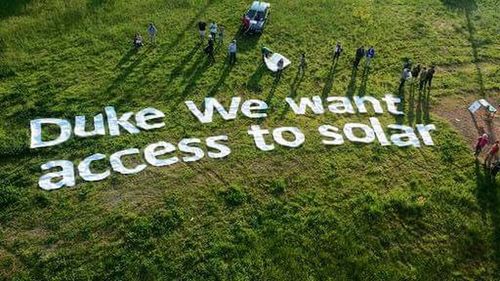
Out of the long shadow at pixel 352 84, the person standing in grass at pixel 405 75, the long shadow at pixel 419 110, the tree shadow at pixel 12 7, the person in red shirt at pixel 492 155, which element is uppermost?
the tree shadow at pixel 12 7

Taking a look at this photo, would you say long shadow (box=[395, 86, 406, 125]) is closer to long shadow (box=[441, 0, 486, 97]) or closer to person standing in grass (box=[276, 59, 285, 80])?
long shadow (box=[441, 0, 486, 97])

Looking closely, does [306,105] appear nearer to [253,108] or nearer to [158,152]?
[253,108]

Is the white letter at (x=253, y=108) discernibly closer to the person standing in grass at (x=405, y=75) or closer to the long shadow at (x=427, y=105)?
the person standing in grass at (x=405, y=75)

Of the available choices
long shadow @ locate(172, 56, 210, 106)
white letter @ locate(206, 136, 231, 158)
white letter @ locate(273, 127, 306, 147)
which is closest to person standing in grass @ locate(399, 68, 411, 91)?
white letter @ locate(273, 127, 306, 147)

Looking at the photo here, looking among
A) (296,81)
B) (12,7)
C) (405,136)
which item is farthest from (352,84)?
(12,7)

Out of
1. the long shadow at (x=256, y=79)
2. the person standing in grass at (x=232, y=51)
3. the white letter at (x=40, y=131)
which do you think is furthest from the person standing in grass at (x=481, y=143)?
the white letter at (x=40, y=131)

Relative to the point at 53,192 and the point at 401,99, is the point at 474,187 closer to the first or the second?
the point at 401,99
